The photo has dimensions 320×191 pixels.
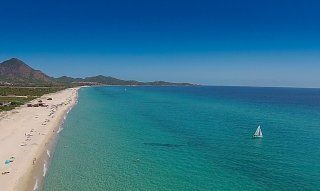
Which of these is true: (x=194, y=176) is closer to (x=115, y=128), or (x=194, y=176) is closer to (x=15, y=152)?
(x=15, y=152)

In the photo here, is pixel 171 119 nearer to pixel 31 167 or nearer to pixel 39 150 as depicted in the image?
pixel 39 150

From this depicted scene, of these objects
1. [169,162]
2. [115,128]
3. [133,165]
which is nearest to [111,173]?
[133,165]

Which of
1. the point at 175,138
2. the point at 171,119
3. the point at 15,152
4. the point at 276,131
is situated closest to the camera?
the point at 15,152

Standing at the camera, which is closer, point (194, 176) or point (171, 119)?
point (194, 176)

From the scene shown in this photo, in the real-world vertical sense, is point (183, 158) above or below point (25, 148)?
above

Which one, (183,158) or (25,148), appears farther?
(25,148)

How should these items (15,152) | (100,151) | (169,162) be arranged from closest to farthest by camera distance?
(169,162), (15,152), (100,151)

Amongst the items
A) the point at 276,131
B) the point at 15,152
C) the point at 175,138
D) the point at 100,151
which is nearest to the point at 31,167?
the point at 15,152
